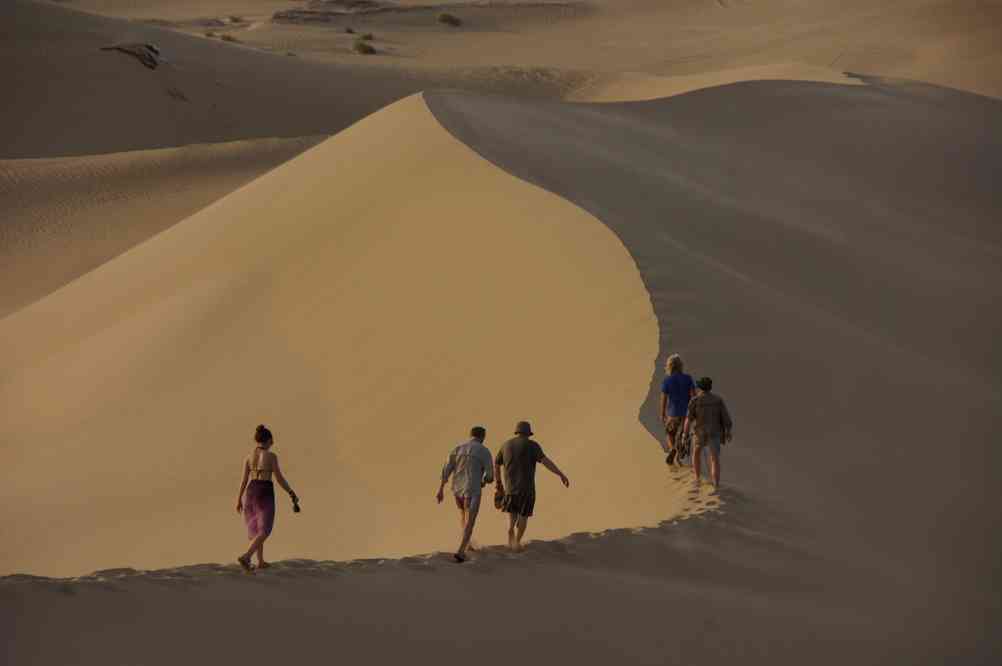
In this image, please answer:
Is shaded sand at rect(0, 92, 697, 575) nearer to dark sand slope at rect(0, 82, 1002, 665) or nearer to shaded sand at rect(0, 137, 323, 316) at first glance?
dark sand slope at rect(0, 82, 1002, 665)

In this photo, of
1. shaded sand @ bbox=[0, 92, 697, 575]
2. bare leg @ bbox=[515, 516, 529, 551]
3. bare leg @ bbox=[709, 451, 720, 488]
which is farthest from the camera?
A: shaded sand @ bbox=[0, 92, 697, 575]

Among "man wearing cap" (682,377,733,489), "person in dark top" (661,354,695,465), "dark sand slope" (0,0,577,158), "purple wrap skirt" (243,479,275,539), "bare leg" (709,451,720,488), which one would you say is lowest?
"purple wrap skirt" (243,479,275,539)

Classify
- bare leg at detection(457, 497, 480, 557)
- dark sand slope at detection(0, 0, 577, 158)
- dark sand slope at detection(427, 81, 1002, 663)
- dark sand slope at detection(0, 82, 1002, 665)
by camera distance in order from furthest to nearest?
1. dark sand slope at detection(0, 0, 577, 158)
2. dark sand slope at detection(427, 81, 1002, 663)
3. bare leg at detection(457, 497, 480, 557)
4. dark sand slope at detection(0, 82, 1002, 665)

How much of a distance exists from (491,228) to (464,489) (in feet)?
30.9

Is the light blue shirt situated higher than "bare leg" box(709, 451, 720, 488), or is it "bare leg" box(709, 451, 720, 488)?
"bare leg" box(709, 451, 720, 488)

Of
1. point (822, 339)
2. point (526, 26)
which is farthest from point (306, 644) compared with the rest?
point (526, 26)

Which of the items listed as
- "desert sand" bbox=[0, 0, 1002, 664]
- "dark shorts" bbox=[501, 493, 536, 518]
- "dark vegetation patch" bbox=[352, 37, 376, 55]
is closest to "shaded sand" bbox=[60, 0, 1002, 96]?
"dark vegetation patch" bbox=[352, 37, 376, 55]

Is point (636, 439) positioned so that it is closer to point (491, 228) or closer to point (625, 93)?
point (491, 228)

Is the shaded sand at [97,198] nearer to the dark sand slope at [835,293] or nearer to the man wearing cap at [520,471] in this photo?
the dark sand slope at [835,293]

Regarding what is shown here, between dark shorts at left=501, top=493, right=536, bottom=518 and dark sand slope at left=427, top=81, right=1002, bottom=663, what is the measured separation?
1.58 metres

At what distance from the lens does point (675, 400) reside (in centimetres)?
1173

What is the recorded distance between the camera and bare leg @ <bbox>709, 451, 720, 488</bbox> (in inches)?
440

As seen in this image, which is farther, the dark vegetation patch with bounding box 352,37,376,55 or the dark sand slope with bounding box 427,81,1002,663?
the dark vegetation patch with bounding box 352,37,376,55

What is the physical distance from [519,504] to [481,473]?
30 centimetres
